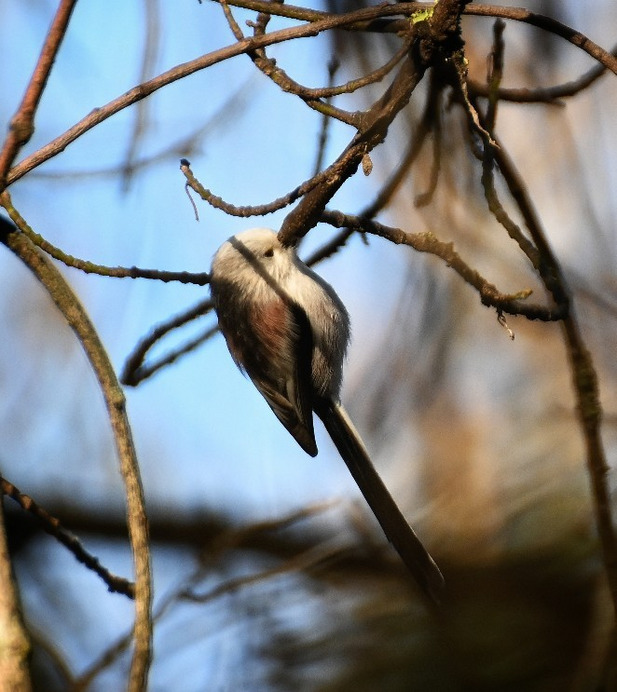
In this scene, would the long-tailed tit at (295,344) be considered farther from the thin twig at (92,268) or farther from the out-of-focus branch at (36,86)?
the out-of-focus branch at (36,86)

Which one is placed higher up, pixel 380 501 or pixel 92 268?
pixel 92 268

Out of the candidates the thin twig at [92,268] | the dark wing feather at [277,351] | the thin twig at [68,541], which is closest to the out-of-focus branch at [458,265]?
the thin twig at [92,268]

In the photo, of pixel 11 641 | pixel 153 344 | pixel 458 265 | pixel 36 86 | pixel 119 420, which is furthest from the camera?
pixel 153 344

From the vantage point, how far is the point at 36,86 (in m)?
1.39

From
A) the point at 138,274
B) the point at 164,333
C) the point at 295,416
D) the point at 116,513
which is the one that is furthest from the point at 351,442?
the point at 116,513

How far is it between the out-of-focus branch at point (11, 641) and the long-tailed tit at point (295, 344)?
126 centimetres

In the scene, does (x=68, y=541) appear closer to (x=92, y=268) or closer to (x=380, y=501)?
(x=92, y=268)

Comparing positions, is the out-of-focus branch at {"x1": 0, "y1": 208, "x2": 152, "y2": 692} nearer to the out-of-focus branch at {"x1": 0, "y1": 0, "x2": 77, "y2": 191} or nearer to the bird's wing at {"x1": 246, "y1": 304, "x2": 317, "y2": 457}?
the out-of-focus branch at {"x1": 0, "y1": 0, "x2": 77, "y2": 191}

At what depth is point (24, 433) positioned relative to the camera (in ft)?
12.8

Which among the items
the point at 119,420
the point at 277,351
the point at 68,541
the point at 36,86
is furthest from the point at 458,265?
the point at 277,351

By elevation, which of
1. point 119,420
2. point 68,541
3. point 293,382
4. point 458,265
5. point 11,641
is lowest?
point 11,641

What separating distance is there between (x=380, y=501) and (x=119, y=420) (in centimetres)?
120

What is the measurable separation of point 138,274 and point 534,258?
82cm

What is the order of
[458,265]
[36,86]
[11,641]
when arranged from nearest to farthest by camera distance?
[11,641] < [36,86] < [458,265]
